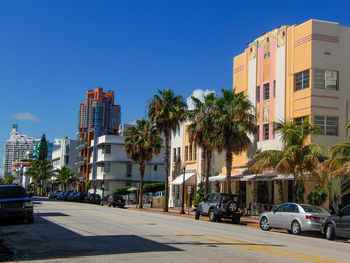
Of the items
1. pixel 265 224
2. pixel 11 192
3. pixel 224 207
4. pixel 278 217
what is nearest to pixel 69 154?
pixel 224 207

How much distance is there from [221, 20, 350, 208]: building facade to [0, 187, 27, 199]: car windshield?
16.1 meters

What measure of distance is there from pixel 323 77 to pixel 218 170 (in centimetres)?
1433

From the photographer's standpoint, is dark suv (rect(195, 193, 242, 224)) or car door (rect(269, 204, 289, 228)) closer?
car door (rect(269, 204, 289, 228))

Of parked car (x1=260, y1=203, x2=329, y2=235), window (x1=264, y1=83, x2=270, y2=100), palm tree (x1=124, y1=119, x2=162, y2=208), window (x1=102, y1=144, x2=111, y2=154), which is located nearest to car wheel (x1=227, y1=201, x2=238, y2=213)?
parked car (x1=260, y1=203, x2=329, y2=235)

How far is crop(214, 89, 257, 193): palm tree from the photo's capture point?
30812 millimetres

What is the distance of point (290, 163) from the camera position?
24828mm

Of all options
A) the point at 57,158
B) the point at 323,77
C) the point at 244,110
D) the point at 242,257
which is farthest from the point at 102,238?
the point at 57,158

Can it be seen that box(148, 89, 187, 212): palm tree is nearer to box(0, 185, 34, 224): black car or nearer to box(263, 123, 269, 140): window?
box(263, 123, 269, 140): window

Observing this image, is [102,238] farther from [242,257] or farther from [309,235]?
[309,235]

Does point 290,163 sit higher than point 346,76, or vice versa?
point 346,76

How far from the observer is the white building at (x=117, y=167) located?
2901 inches

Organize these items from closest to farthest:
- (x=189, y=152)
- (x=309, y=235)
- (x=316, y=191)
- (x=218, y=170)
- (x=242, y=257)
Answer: (x=242, y=257) → (x=309, y=235) → (x=316, y=191) → (x=218, y=170) → (x=189, y=152)

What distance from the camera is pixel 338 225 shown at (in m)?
17.7

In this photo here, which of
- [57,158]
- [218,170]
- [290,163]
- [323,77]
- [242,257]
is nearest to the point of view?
[242,257]
